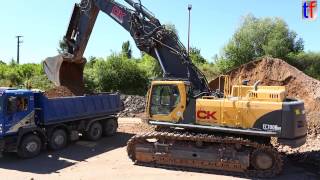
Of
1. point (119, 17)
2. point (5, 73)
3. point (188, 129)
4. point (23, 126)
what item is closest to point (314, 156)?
point (188, 129)

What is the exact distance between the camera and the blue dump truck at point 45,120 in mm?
13383

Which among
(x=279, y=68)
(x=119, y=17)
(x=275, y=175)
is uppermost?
(x=119, y=17)

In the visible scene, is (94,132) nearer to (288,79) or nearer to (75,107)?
(75,107)

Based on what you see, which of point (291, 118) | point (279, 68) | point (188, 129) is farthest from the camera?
point (279, 68)

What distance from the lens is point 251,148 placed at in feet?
38.7

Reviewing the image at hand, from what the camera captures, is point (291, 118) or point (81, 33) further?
point (81, 33)

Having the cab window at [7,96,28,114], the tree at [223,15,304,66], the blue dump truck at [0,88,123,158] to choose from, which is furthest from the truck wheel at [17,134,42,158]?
the tree at [223,15,304,66]

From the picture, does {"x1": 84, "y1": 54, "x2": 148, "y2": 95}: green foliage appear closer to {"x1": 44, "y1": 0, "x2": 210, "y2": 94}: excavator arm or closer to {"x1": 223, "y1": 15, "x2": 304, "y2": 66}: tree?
{"x1": 223, "y1": 15, "x2": 304, "y2": 66}: tree

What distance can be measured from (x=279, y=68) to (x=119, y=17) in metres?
9.38

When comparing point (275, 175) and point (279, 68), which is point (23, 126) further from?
point (279, 68)

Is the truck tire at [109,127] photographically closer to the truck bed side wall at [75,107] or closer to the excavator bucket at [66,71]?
the truck bed side wall at [75,107]

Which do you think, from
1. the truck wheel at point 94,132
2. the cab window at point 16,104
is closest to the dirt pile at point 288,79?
the truck wheel at point 94,132

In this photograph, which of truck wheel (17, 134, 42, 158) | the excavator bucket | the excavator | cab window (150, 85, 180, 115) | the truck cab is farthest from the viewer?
the excavator bucket

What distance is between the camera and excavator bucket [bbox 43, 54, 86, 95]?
59.7 ft
